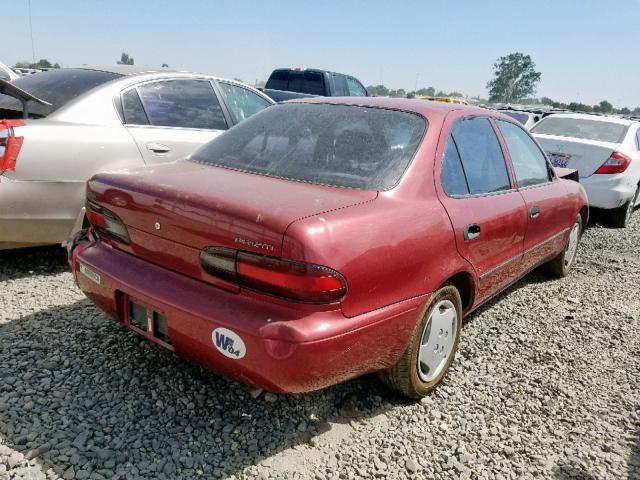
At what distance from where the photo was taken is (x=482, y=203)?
9.42 ft

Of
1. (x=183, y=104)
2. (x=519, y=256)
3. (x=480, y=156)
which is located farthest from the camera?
(x=183, y=104)

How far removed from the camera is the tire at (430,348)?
8.21 feet

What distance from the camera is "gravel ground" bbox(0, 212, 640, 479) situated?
86.2 inches

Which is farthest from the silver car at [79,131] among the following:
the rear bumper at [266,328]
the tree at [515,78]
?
the tree at [515,78]

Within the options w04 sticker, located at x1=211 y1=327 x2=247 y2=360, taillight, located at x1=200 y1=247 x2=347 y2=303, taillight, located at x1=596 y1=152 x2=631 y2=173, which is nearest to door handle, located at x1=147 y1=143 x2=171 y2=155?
taillight, located at x1=200 y1=247 x2=347 y2=303

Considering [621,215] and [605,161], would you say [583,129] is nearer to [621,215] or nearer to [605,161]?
[605,161]

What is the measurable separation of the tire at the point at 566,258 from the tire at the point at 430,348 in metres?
2.21

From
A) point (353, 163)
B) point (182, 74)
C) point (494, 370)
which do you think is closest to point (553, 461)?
point (494, 370)

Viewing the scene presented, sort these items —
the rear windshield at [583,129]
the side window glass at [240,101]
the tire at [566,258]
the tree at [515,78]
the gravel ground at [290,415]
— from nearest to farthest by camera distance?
the gravel ground at [290,415]
the tire at [566,258]
the side window glass at [240,101]
the rear windshield at [583,129]
the tree at [515,78]

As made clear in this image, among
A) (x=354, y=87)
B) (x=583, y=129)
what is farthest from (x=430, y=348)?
(x=354, y=87)

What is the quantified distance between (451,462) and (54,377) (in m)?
1.88

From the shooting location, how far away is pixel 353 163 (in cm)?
253

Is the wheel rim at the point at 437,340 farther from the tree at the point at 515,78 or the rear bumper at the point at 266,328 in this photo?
the tree at the point at 515,78

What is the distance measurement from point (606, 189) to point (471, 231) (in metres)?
→ 4.74
